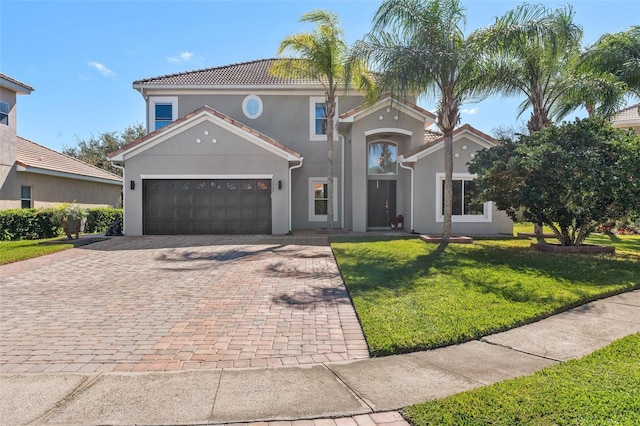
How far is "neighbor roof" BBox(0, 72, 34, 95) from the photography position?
17.2 meters

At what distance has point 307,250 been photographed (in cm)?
1223

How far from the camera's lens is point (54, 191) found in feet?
67.6

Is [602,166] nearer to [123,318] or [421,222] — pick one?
[421,222]

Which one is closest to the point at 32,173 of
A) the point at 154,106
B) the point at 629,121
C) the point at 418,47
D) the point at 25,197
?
the point at 25,197

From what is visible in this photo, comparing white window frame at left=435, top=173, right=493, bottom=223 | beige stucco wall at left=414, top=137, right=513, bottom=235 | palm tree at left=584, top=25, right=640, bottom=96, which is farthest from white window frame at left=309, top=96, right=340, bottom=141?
palm tree at left=584, top=25, right=640, bottom=96

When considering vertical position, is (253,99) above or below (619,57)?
below

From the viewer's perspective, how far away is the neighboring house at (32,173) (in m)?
17.5

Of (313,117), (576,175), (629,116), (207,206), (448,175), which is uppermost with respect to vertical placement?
(629,116)

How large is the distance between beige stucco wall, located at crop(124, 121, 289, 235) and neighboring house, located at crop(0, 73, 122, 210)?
21.0ft

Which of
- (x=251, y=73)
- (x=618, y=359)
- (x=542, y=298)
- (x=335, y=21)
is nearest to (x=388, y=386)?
(x=618, y=359)

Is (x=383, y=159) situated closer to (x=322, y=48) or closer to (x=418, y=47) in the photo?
(x=322, y=48)

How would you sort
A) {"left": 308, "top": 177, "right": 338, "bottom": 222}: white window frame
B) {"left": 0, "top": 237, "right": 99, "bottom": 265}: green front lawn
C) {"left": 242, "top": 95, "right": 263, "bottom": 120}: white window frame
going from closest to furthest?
{"left": 0, "top": 237, "right": 99, "bottom": 265}: green front lawn, {"left": 308, "top": 177, "right": 338, "bottom": 222}: white window frame, {"left": 242, "top": 95, "right": 263, "bottom": 120}: white window frame

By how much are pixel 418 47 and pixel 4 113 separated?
61.4ft

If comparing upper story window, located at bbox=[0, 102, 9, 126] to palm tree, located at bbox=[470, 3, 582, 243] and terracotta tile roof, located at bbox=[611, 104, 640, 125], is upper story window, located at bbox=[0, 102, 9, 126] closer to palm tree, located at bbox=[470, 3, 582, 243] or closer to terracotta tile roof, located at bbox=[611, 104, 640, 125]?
palm tree, located at bbox=[470, 3, 582, 243]
